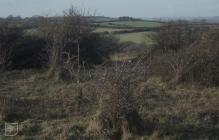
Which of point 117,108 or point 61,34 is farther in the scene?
point 61,34

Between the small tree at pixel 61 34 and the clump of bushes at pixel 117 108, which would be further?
the small tree at pixel 61 34

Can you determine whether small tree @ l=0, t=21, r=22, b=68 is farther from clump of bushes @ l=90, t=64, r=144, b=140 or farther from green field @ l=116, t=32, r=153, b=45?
clump of bushes @ l=90, t=64, r=144, b=140

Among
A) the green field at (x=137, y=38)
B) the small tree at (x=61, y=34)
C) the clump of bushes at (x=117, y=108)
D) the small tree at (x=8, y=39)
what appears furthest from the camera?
the green field at (x=137, y=38)

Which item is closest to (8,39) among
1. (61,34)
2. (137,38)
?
(61,34)

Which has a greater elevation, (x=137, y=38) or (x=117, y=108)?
(x=117, y=108)

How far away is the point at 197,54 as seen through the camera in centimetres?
1495

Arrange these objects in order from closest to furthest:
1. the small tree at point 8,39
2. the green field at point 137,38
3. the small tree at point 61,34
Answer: the small tree at point 61,34 < the small tree at point 8,39 < the green field at point 137,38

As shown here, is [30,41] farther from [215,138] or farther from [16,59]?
[215,138]

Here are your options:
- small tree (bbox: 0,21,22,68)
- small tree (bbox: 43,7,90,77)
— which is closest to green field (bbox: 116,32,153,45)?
small tree (bbox: 43,7,90,77)

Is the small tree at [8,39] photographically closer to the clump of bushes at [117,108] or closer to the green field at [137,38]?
the green field at [137,38]

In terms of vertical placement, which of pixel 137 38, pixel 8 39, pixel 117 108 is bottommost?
pixel 137 38

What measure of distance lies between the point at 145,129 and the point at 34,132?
2.37m

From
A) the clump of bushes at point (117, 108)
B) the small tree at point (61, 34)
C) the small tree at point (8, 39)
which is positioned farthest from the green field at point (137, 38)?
the clump of bushes at point (117, 108)

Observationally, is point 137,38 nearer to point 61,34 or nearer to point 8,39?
point 8,39
